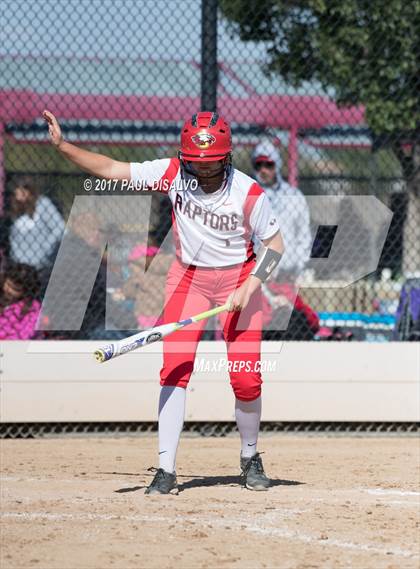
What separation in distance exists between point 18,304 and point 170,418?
282cm

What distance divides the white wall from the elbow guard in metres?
2.47

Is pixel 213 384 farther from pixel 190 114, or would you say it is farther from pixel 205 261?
pixel 205 261

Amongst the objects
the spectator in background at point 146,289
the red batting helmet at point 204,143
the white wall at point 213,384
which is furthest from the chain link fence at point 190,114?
the red batting helmet at point 204,143

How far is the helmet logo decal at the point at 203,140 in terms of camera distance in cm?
595

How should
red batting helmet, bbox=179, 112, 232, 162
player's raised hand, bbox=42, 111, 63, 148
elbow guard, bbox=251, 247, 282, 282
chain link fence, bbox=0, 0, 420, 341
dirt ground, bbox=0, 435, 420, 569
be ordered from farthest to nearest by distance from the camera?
1. chain link fence, bbox=0, 0, 420, 341
2. elbow guard, bbox=251, 247, 282, 282
3. player's raised hand, bbox=42, 111, 63, 148
4. red batting helmet, bbox=179, 112, 232, 162
5. dirt ground, bbox=0, 435, 420, 569

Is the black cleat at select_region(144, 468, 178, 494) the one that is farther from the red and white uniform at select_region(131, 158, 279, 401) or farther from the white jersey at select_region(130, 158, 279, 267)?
the white jersey at select_region(130, 158, 279, 267)

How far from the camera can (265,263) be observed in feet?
20.4

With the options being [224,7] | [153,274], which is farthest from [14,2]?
[153,274]

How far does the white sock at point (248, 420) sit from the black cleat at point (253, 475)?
5 centimetres

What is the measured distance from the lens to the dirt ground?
462 centimetres

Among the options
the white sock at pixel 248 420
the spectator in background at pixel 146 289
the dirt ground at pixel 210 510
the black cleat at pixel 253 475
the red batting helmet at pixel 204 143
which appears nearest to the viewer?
the dirt ground at pixel 210 510

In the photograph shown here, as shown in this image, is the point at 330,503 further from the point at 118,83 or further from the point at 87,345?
the point at 118,83

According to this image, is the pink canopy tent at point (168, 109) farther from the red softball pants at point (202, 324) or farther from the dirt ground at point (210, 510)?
the red softball pants at point (202, 324)

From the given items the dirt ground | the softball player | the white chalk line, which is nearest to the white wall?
the dirt ground
